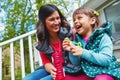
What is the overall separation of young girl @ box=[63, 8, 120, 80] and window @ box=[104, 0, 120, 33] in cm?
165

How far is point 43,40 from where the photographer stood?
6.98ft

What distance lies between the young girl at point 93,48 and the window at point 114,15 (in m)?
1.65

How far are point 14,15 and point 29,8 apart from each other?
828mm

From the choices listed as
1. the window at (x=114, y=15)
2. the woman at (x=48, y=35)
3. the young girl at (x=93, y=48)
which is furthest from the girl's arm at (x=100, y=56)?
the window at (x=114, y=15)

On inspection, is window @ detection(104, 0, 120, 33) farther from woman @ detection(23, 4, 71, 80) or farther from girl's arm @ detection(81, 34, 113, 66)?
girl's arm @ detection(81, 34, 113, 66)

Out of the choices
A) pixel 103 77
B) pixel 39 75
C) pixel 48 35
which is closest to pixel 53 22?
pixel 48 35

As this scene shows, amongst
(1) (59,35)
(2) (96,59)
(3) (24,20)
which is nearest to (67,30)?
(1) (59,35)

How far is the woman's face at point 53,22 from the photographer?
2.07m

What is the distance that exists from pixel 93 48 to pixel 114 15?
1.95m

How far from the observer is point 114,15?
3539 mm

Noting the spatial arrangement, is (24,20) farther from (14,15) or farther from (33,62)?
(33,62)

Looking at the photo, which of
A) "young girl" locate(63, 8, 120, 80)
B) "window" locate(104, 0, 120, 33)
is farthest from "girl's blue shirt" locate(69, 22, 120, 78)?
"window" locate(104, 0, 120, 33)

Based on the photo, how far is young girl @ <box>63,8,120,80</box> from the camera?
Result: 1583 millimetres

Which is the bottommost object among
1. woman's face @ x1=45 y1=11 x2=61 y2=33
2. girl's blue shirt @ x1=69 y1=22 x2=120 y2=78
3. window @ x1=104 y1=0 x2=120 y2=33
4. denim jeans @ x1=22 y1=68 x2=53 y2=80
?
denim jeans @ x1=22 y1=68 x2=53 y2=80
